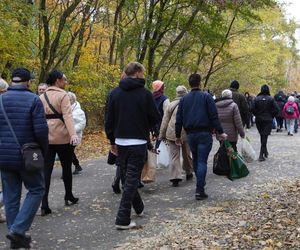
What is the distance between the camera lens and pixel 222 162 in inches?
346

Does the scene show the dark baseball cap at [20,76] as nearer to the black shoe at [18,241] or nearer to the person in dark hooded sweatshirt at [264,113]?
the black shoe at [18,241]

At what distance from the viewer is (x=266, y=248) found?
495 cm

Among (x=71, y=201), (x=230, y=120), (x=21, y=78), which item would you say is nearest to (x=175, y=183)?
(x=230, y=120)

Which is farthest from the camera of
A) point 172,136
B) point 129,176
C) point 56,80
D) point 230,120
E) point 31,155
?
point 230,120

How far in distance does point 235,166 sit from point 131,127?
3.66 meters

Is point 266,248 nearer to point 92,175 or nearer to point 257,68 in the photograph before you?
point 92,175

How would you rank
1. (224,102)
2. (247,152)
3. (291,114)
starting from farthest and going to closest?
(291,114) < (247,152) < (224,102)

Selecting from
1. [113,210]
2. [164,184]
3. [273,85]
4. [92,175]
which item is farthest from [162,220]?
[273,85]

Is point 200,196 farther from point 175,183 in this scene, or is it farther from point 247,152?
point 247,152

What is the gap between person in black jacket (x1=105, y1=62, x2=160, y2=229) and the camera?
237 inches

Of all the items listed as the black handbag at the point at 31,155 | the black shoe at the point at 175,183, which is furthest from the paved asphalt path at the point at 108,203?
the black handbag at the point at 31,155

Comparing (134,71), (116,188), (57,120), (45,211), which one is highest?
(134,71)

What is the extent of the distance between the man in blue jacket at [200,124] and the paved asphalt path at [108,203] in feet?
1.77

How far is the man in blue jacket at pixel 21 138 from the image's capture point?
5301 millimetres
